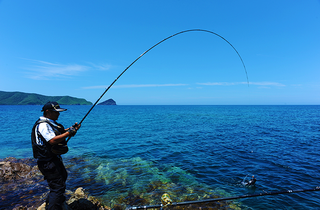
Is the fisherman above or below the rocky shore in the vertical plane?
above

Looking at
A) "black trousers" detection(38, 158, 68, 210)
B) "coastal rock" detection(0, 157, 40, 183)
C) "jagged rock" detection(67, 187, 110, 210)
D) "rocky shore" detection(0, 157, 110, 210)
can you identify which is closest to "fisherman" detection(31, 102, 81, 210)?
"black trousers" detection(38, 158, 68, 210)

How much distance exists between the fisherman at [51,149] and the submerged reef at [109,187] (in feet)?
6.67

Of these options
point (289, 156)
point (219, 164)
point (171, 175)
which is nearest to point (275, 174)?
point (219, 164)

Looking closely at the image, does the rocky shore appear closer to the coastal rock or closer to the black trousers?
the coastal rock

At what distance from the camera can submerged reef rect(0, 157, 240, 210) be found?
23.4ft

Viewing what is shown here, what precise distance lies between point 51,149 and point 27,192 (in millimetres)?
6149

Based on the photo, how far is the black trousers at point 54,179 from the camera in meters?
4.29

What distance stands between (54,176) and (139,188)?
210 inches

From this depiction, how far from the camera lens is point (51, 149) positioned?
13.9 feet

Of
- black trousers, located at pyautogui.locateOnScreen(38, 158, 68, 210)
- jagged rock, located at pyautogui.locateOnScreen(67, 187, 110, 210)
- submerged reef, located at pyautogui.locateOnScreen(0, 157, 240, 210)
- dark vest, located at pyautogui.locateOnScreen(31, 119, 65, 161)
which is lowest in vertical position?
submerged reef, located at pyautogui.locateOnScreen(0, 157, 240, 210)

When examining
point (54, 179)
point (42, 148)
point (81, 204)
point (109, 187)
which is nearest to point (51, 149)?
point (42, 148)

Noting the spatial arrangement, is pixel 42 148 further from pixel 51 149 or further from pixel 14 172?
pixel 14 172

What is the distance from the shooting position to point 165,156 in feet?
48.6

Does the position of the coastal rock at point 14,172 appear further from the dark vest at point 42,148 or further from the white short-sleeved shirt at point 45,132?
the white short-sleeved shirt at point 45,132
